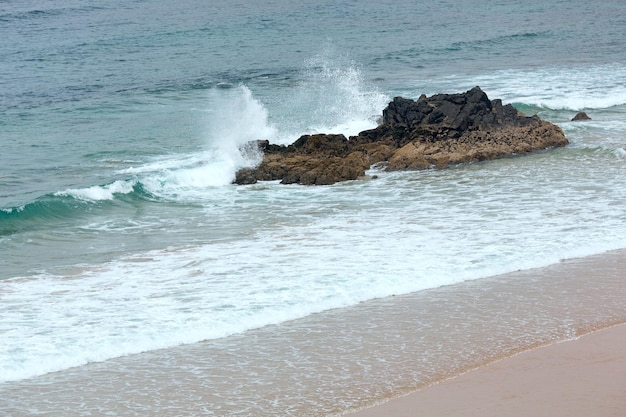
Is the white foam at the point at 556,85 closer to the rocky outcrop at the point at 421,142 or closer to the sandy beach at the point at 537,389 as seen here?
the rocky outcrop at the point at 421,142

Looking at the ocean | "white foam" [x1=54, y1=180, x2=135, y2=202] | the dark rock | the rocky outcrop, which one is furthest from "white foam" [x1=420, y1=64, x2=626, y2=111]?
"white foam" [x1=54, y1=180, x2=135, y2=202]

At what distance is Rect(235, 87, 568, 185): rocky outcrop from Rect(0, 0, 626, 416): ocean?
17.3 inches

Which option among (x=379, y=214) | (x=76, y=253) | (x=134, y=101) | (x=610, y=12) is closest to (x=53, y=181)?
(x=76, y=253)

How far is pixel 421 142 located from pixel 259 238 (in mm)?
5831

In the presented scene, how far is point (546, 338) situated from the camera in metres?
7.71

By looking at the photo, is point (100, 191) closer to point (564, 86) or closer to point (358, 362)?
point (358, 362)

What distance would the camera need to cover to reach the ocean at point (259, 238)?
23.9 feet

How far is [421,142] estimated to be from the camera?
16484 millimetres

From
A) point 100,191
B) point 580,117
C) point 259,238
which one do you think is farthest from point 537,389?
point 580,117

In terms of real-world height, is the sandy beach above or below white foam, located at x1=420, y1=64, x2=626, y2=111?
below

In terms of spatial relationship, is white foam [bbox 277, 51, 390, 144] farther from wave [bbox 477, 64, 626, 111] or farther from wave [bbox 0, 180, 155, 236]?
wave [bbox 0, 180, 155, 236]

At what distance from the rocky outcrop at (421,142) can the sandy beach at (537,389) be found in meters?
8.30

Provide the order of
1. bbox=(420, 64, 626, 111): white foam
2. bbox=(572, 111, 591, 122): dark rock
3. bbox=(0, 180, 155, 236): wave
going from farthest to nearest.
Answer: bbox=(420, 64, 626, 111): white foam → bbox=(572, 111, 591, 122): dark rock → bbox=(0, 180, 155, 236): wave

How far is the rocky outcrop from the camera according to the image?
51.7 feet
